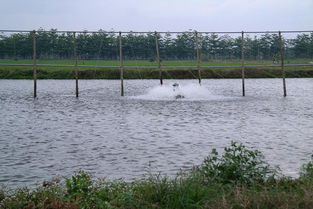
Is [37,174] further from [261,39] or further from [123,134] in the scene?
[261,39]

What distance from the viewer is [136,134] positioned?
1372 cm

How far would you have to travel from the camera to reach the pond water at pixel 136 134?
378 inches

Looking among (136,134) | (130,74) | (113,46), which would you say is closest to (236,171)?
(136,134)

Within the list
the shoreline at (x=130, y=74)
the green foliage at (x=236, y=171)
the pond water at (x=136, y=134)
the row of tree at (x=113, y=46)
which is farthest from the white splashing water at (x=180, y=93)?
the row of tree at (x=113, y=46)

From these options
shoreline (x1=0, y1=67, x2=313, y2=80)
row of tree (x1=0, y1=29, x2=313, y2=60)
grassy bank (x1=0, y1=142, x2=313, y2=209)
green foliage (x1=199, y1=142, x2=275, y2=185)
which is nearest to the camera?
grassy bank (x1=0, y1=142, x2=313, y2=209)

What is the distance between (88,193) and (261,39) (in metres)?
85.7

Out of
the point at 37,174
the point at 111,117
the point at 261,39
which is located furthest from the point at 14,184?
the point at 261,39

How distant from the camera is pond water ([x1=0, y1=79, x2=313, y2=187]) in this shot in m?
9.61

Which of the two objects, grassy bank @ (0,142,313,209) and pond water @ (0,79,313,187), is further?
pond water @ (0,79,313,187)

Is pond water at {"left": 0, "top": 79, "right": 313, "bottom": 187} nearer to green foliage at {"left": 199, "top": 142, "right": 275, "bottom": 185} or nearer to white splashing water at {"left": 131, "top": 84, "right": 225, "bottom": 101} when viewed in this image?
green foliage at {"left": 199, "top": 142, "right": 275, "bottom": 185}

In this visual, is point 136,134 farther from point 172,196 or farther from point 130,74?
point 130,74

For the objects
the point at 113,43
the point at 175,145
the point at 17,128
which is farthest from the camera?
the point at 113,43

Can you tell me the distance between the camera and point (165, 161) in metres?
9.95

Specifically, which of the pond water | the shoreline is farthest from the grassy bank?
the shoreline
